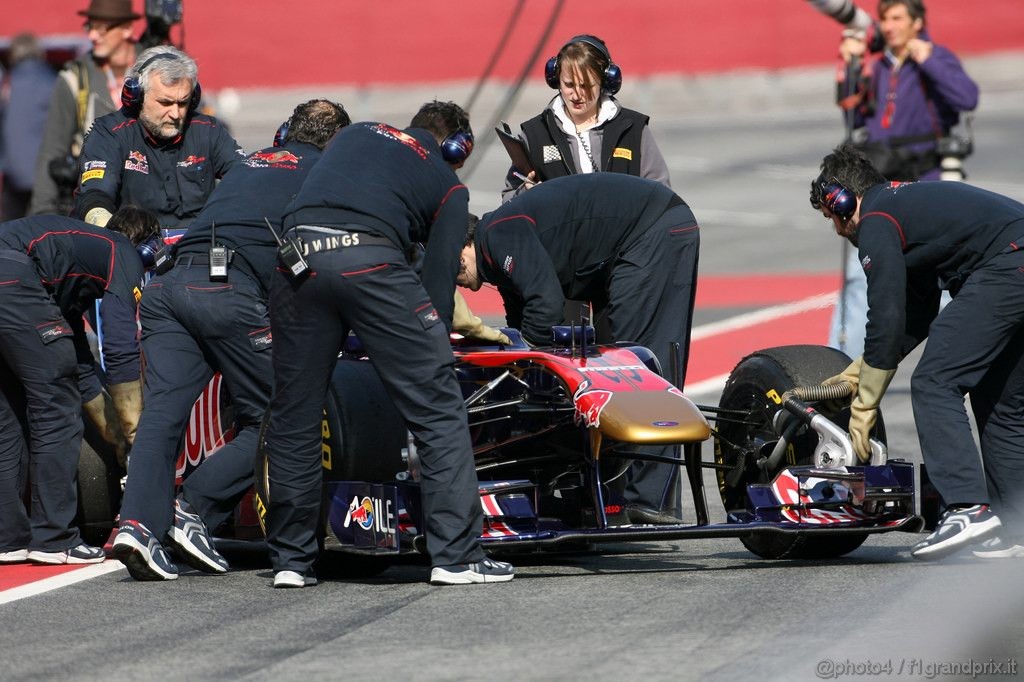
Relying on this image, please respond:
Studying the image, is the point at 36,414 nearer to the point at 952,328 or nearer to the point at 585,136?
the point at 585,136

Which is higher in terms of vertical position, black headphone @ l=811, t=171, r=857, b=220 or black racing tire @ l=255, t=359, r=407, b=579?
black headphone @ l=811, t=171, r=857, b=220

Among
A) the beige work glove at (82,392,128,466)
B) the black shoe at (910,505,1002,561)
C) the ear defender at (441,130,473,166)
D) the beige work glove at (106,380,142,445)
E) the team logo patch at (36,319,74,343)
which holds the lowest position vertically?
the black shoe at (910,505,1002,561)

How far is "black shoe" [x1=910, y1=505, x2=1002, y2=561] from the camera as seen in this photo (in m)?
6.92

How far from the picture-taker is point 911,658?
5219 millimetres

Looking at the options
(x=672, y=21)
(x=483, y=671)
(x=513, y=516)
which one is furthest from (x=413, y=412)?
(x=672, y=21)

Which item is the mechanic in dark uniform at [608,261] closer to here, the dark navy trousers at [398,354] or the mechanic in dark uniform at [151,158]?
the dark navy trousers at [398,354]

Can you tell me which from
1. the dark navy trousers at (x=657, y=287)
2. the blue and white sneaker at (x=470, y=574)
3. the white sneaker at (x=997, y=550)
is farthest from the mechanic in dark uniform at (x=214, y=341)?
the white sneaker at (x=997, y=550)

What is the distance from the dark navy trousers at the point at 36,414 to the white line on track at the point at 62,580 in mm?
282

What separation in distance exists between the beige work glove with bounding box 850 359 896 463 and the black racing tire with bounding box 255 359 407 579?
1.80 meters

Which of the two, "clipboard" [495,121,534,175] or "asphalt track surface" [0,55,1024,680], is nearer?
"asphalt track surface" [0,55,1024,680]

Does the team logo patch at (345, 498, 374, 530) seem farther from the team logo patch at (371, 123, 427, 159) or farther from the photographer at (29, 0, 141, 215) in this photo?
the photographer at (29, 0, 141, 215)

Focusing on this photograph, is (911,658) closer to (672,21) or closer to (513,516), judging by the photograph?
(513,516)

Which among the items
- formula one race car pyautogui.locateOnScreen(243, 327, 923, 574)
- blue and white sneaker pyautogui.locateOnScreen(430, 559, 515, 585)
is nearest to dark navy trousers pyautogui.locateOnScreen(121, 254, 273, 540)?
formula one race car pyautogui.locateOnScreen(243, 327, 923, 574)

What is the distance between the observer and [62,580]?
23.7ft
